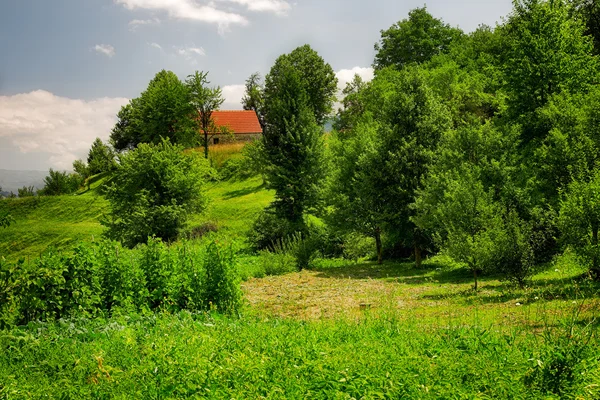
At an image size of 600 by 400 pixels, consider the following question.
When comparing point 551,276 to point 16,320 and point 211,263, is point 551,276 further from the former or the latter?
point 16,320

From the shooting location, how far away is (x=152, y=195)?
3117 cm

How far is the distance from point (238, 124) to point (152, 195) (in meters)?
37.1

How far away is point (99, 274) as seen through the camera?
34.8 ft

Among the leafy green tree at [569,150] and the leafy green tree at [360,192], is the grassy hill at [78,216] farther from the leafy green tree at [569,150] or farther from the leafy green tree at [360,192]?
the leafy green tree at [569,150]

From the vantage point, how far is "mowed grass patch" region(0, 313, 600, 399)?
5129mm

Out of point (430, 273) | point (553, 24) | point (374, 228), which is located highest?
point (553, 24)

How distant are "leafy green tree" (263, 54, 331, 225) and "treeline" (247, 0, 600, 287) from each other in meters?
0.08

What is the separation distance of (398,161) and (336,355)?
65.8 feet

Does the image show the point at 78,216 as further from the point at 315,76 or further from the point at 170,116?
the point at 315,76

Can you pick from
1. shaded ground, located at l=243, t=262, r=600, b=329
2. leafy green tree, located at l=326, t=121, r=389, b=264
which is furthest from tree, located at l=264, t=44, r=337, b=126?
shaded ground, located at l=243, t=262, r=600, b=329

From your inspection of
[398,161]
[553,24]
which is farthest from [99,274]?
[553,24]

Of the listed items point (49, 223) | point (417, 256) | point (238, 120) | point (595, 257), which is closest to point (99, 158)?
point (238, 120)

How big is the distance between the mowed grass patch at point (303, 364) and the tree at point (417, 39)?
5987cm

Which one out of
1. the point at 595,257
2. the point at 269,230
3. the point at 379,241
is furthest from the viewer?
the point at 269,230
